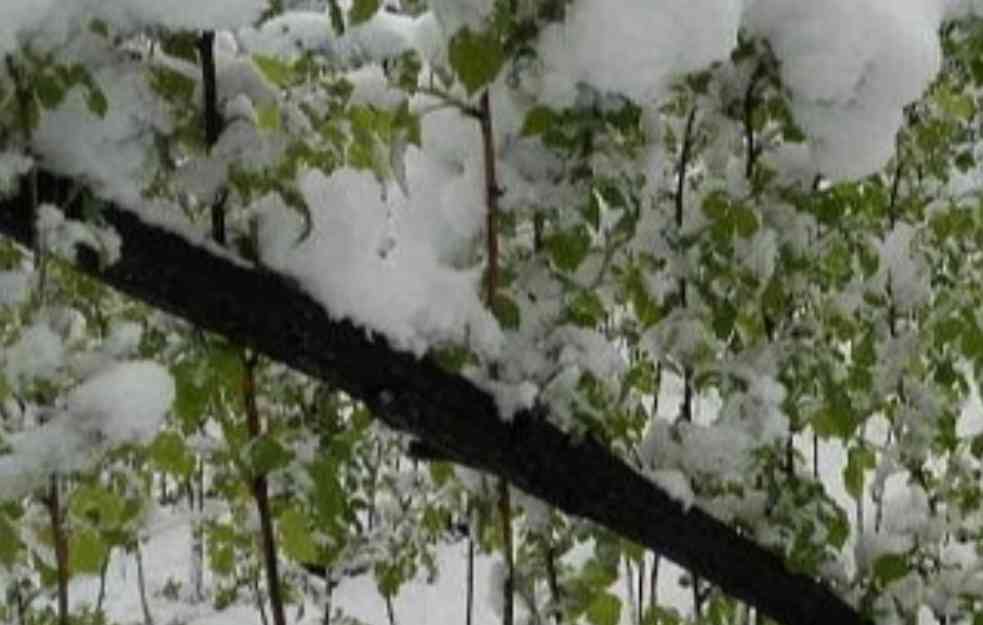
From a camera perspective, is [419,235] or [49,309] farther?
[419,235]

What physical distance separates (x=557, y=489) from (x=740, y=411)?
1.13 feet

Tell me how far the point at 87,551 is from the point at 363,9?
0.87 meters


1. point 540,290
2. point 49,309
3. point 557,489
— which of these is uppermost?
point 540,290

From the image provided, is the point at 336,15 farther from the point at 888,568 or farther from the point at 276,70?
the point at 888,568

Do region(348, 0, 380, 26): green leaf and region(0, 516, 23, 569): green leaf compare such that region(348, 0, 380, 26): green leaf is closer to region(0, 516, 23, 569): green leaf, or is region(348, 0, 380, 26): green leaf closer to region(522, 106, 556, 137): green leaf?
region(522, 106, 556, 137): green leaf

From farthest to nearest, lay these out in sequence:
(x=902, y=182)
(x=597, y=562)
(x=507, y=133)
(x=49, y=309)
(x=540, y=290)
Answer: (x=902, y=182) < (x=597, y=562) < (x=540, y=290) < (x=507, y=133) < (x=49, y=309)

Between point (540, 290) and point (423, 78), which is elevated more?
point (423, 78)

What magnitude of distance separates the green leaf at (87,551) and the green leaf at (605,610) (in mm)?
643

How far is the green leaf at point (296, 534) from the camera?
1.58 m

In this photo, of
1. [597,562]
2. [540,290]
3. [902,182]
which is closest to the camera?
[540,290]

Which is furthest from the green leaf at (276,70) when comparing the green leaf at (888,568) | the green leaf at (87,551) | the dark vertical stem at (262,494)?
the green leaf at (888,568)

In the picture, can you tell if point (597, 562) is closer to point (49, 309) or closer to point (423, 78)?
point (423, 78)

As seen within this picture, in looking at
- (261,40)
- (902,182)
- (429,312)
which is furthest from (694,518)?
(902,182)

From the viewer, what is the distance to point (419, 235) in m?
1.47
